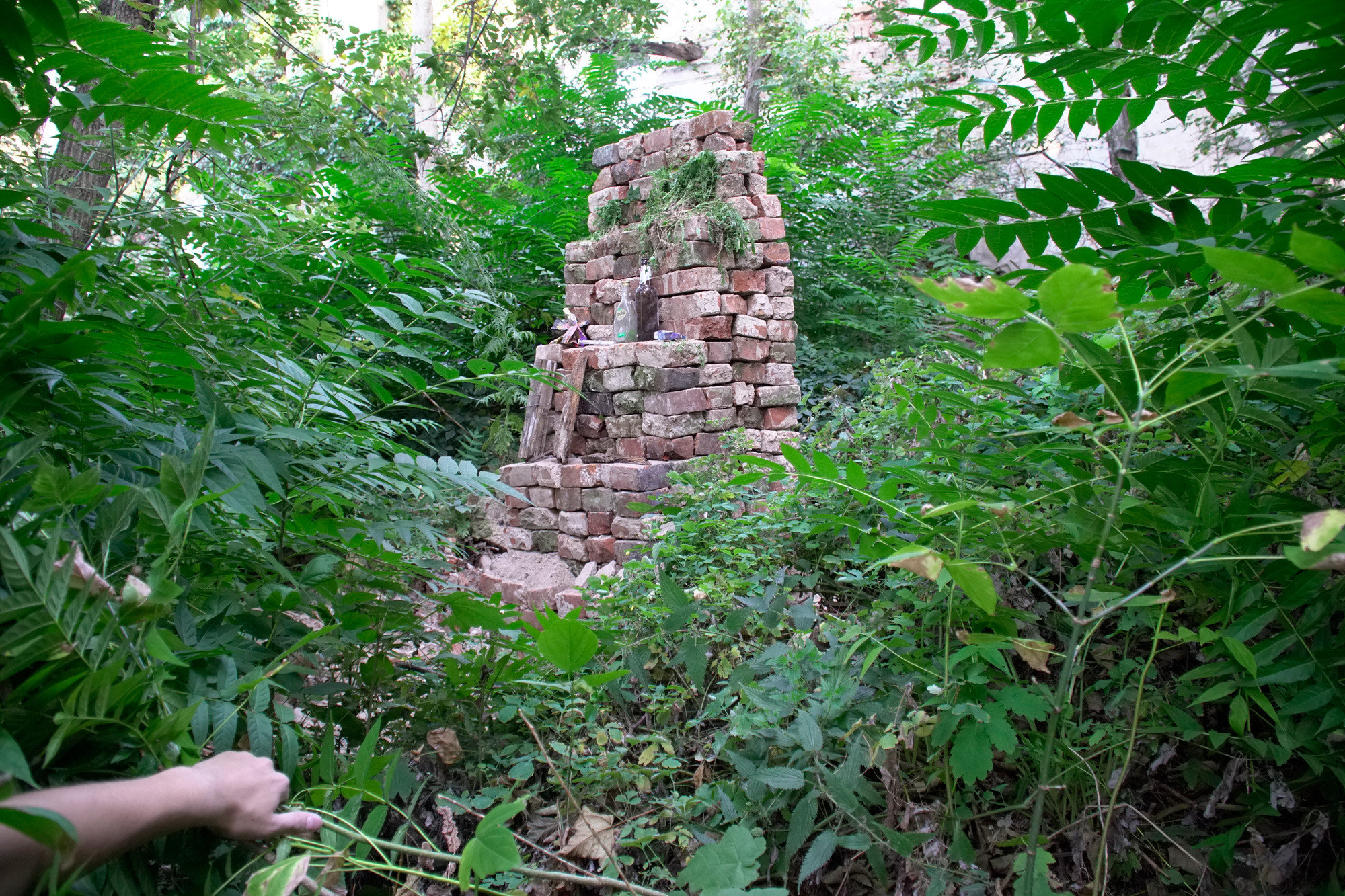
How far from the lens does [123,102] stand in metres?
1.45

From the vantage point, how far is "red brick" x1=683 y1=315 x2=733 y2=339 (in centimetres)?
465

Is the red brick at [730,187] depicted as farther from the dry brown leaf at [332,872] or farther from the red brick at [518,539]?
the dry brown leaf at [332,872]

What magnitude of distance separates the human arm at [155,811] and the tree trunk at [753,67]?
9642 millimetres

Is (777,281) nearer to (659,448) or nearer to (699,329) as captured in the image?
(699,329)

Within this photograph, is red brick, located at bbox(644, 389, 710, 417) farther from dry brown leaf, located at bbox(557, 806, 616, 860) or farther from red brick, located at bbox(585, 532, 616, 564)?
dry brown leaf, located at bbox(557, 806, 616, 860)

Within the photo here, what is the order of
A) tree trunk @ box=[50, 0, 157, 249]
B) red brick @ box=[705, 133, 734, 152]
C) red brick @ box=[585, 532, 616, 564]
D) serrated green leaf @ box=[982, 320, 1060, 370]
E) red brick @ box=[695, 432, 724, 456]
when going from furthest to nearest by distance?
red brick @ box=[705, 133, 734, 152]
red brick @ box=[695, 432, 724, 456]
red brick @ box=[585, 532, 616, 564]
tree trunk @ box=[50, 0, 157, 249]
serrated green leaf @ box=[982, 320, 1060, 370]

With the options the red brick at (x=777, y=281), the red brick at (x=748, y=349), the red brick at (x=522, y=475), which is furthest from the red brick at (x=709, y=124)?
the red brick at (x=522, y=475)

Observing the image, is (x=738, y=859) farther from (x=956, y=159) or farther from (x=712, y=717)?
(x=956, y=159)

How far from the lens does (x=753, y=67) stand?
393 inches

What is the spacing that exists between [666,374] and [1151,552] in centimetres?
322

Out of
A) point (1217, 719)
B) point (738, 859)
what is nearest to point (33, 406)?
point (738, 859)

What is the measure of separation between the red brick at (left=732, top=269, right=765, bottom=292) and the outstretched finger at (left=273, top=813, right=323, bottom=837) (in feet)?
13.9

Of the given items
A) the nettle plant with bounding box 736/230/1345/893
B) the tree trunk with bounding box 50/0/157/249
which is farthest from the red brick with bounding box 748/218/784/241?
the nettle plant with bounding box 736/230/1345/893

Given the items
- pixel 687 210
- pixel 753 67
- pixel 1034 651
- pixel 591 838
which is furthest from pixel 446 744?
pixel 753 67
